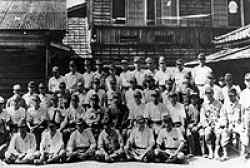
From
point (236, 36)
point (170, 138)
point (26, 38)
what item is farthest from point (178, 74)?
point (26, 38)

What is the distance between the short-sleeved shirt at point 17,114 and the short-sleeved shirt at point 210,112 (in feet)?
11.6

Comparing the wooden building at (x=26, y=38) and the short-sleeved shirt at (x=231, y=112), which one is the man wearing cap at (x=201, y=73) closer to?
the short-sleeved shirt at (x=231, y=112)

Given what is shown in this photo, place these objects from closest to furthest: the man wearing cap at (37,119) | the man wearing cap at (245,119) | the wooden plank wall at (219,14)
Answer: the man wearing cap at (245,119) < the man wearing cap at (37,119) < the wooden plank wall at (219,14)

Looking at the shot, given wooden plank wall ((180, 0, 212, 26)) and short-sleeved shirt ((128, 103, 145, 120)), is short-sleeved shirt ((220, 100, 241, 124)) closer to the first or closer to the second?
short-sleeved shirt ((128, 103, 145, 120))

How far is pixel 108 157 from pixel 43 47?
4209mm

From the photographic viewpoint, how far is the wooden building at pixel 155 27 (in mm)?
11523

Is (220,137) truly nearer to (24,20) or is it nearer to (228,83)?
(228,83)

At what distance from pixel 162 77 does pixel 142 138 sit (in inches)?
66.7

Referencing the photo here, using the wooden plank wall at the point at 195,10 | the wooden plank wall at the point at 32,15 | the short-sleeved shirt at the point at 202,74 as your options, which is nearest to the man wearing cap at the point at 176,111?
the short-sleeved shirt at the point at 202,74

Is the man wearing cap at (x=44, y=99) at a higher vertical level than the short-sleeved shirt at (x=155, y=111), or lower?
higher

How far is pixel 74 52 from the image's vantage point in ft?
40.3

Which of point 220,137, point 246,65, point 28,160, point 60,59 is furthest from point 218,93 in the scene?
point 60,59

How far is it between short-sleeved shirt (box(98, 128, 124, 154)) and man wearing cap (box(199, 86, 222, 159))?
1.61 meters

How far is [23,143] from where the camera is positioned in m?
6.80
